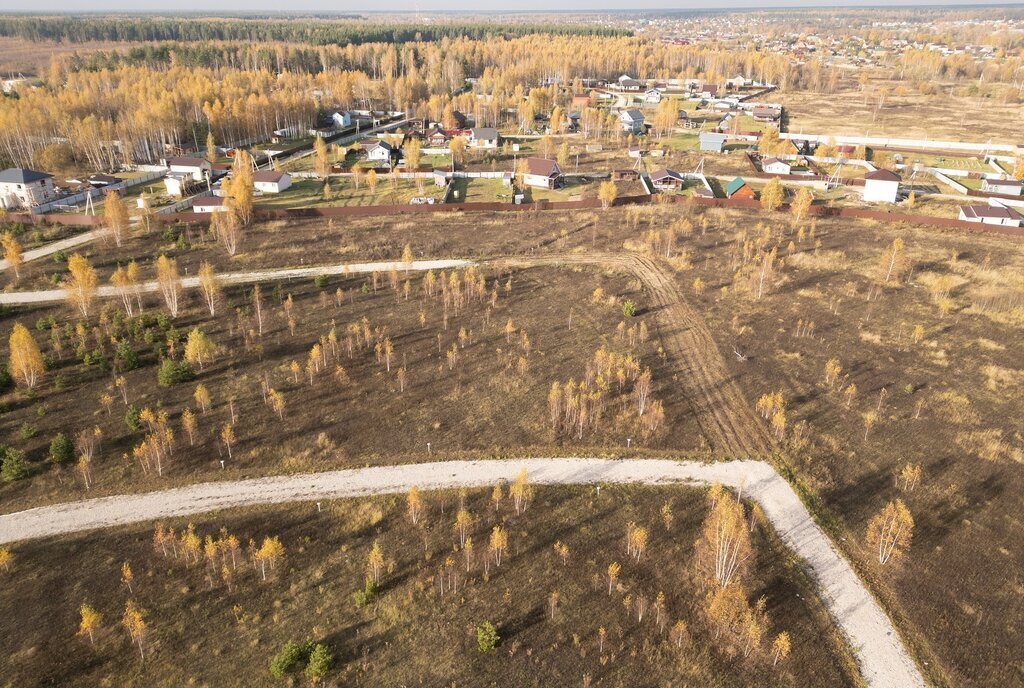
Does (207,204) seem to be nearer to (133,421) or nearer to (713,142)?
(133,421)

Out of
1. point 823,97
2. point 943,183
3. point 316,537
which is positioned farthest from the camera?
point 823,97

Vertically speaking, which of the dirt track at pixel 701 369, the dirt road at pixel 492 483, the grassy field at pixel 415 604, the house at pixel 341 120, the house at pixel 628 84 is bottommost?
the grassy field at pixel 415 604

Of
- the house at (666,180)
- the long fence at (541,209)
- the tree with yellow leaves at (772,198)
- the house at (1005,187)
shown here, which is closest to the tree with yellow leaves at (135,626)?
the long fence at (541,209)

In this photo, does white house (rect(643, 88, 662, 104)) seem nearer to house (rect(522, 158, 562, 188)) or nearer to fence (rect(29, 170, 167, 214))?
house (rect(522, 158, 562, 188))

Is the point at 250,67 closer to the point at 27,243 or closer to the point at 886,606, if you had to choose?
the point at 27,243

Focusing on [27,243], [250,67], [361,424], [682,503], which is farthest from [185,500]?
[250,67]

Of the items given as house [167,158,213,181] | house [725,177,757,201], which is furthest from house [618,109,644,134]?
house [167,158,213,181]

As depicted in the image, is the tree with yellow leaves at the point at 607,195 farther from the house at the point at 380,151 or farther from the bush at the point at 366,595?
the bush at the point at 366,595
